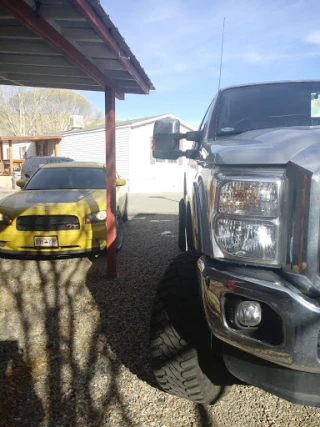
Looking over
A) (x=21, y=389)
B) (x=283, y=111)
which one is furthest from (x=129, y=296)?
(x=283, y=111)

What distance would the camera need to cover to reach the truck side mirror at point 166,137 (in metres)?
2.84

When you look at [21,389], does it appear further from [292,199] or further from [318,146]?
[318,146]

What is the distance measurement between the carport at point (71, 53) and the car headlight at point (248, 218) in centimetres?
184

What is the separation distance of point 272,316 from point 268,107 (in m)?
2.01

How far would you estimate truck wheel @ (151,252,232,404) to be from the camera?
1.97m

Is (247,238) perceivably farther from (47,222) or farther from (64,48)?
(47,222)

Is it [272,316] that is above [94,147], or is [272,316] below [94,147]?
below

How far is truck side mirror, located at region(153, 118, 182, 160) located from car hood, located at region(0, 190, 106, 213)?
7.09ft

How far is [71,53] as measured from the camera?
3262 millimetres

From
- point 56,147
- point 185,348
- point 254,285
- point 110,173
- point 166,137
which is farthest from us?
point 56,147

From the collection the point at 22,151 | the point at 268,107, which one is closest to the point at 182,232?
the point at 268,107

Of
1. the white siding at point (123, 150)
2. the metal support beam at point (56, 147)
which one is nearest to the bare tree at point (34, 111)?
the metal support beam at point (56, 147)

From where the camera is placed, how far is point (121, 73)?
4.07 metres

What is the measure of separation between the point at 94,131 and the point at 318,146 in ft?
66.8
